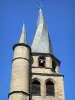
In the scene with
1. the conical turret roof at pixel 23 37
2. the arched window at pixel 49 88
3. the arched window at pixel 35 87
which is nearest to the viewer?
the arched window at pixel 35 87

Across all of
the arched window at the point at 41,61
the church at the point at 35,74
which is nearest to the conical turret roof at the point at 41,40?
the church at the point at 35,74

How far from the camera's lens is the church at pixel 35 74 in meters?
22.9

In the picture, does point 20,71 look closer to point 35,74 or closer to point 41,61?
point 35,74

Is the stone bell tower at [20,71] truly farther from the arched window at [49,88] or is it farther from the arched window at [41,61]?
the arched window at [49,88]

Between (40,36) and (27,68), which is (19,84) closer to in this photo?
(27,68)

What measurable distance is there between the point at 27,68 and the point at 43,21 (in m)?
7.04

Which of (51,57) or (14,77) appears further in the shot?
(51,57)

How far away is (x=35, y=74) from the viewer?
2480 cm

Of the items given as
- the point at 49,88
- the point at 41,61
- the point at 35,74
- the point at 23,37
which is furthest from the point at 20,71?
the point at 23,37

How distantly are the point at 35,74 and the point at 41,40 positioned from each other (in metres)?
4.02

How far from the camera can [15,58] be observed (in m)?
24.5

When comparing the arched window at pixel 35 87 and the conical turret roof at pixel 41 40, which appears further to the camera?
the conical turret roof at pixel 41 40

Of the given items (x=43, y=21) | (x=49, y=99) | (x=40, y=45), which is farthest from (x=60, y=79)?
(x=43, y=21)

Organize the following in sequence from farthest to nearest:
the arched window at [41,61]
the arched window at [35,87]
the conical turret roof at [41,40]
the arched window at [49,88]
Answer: the conical turret roof at [41,40], the arched window at [41,61], the arched window at [49,88], the arched window at [35,87]
